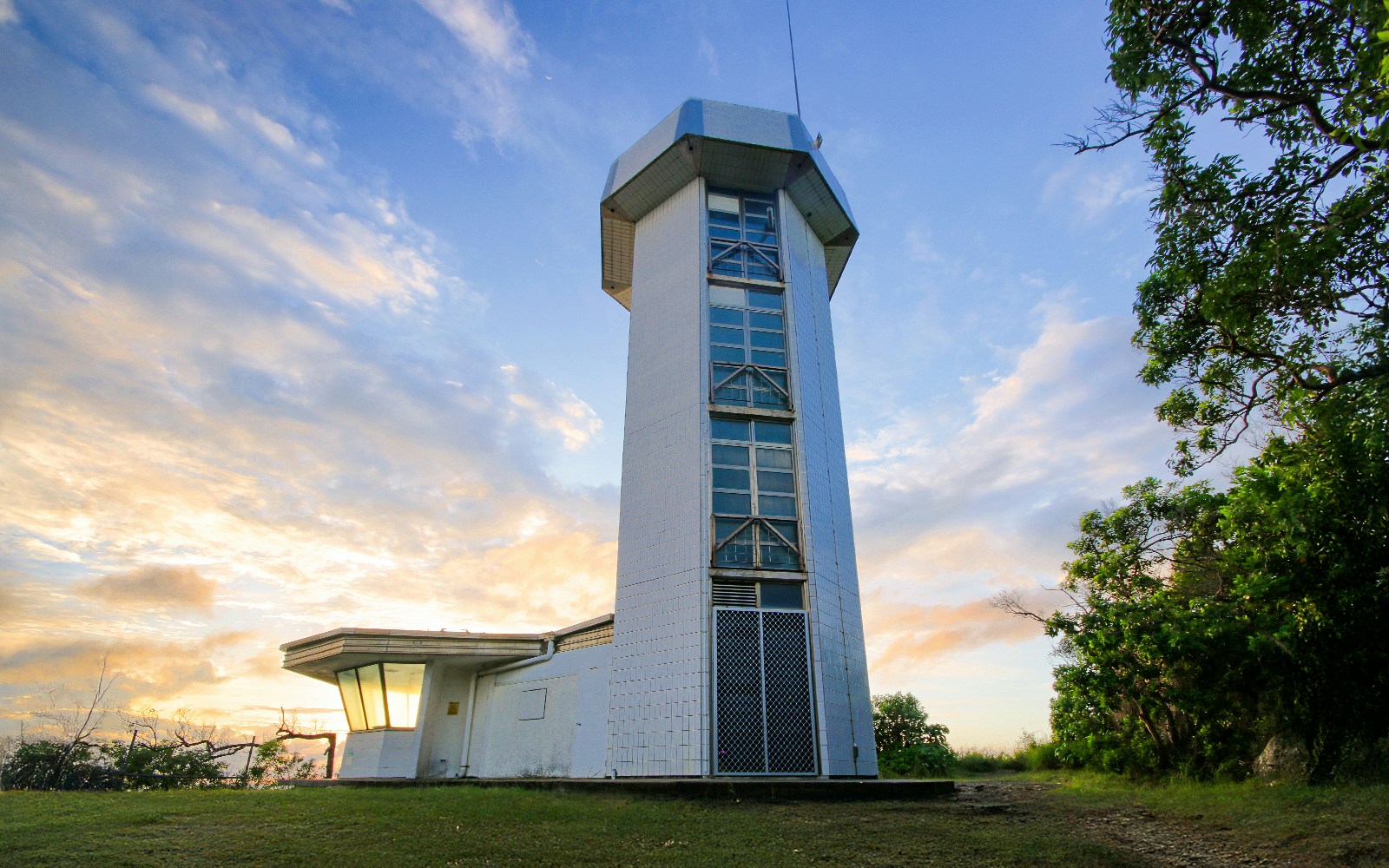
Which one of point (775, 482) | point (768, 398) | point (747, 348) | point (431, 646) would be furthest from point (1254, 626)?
point (431, 646)

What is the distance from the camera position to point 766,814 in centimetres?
886

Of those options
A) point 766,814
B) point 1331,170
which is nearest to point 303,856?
point 766,814

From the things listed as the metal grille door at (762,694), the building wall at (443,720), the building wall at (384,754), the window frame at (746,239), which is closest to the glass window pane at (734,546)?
the metal grille door at (762,694)

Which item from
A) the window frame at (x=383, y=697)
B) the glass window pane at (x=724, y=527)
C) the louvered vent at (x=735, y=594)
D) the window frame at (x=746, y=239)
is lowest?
the window frame at (x=383, y=697)

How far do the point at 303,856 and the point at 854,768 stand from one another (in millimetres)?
10044

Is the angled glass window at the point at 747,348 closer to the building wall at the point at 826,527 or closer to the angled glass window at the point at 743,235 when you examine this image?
the building wall at the point at 826,527

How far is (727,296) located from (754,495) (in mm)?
5237

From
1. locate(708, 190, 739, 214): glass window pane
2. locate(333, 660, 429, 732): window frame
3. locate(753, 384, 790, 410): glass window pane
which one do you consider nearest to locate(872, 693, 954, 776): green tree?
locate(753, 384, 790, 410): glass window pane

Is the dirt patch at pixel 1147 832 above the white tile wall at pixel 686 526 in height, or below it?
below

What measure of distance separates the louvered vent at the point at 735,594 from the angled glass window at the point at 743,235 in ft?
25.4

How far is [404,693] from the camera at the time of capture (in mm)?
18062

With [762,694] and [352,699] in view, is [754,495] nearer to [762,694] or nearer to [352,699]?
[762,694]

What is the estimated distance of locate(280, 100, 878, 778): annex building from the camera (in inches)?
529

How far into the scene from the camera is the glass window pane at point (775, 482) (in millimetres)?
15422
